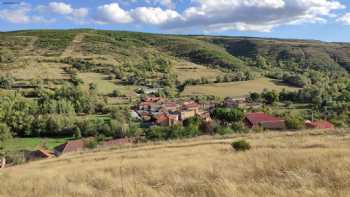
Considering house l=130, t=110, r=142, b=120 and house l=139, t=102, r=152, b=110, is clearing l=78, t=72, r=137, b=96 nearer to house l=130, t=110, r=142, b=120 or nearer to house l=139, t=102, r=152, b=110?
house l=139, t=102, r=152, b=110

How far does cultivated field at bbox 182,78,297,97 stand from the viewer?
78.8 m

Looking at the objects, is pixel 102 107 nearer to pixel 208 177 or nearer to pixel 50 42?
pixel 208 177

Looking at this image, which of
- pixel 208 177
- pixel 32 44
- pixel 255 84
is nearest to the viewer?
pixel 208 177

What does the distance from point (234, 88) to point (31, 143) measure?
50.5 m

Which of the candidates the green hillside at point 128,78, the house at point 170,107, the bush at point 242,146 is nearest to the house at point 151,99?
the green hillside at point 128,78

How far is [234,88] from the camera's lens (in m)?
82.9

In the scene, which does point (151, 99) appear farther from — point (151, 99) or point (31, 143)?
point (31, 143)

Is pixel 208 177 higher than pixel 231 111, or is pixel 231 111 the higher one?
pixel 208 177

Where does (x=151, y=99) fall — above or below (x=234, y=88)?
below

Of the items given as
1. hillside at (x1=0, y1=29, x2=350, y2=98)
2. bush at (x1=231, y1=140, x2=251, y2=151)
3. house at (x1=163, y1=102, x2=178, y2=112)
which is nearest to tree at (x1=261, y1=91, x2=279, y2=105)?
hillside at (x1=0, y1=29, x2=350, y2=98)

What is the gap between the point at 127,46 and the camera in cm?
15075

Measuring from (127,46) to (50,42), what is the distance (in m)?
30.8

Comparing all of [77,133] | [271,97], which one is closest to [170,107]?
[271,97]

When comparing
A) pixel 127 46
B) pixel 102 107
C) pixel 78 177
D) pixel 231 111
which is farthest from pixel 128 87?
pixel 78 177
